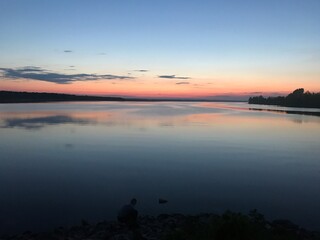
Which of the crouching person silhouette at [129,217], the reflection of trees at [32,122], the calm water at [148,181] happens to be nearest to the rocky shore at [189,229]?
the crouching person silhouette at [129,217]

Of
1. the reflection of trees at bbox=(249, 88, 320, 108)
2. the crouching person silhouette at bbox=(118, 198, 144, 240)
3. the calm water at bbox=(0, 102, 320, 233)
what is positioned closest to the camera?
the crouching person silhouette at bbox=(118, 198, 144, 240)

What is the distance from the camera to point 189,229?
22.8 ft

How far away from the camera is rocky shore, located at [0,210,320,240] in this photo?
5.77 metres

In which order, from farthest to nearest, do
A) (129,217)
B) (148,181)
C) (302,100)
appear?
(302,100), (148,181), (129,217)

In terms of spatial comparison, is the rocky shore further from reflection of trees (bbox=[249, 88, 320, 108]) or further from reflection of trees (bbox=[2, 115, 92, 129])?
reflection of trees (bbox=[249, 88, 320, 108])

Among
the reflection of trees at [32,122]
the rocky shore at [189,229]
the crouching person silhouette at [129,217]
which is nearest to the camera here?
the rocky shore at [189,229]

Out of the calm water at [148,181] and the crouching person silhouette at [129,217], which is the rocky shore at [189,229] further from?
the calm water at [148,181]

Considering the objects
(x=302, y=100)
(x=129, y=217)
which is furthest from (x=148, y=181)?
(x=302, y=100)

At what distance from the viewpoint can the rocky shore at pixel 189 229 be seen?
577cm

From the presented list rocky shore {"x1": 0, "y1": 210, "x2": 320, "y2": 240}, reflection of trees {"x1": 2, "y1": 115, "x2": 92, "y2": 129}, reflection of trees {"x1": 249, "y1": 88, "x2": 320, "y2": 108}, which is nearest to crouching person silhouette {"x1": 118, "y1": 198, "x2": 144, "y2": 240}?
rocky shore {"x1": 0, "y1": 210, "x2": 320, "y2": 240}

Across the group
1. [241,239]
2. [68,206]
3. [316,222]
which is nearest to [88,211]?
[68,206]

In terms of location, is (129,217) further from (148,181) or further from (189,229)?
(148,181)

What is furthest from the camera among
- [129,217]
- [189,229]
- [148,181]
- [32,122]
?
[32,122]

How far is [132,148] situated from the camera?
18.7 meters
